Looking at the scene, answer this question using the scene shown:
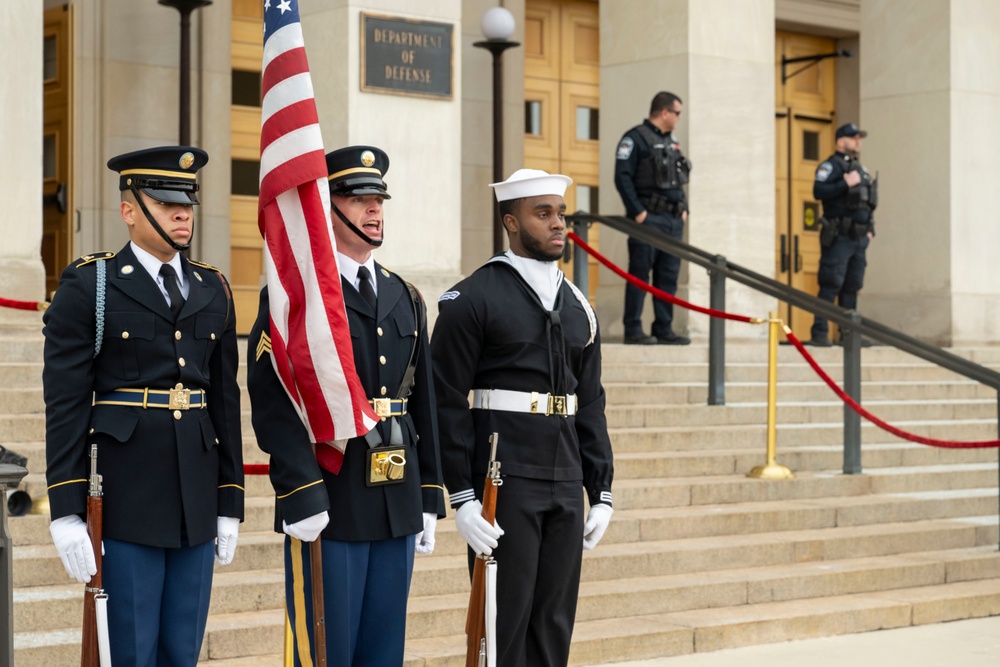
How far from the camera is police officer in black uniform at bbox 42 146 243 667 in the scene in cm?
430

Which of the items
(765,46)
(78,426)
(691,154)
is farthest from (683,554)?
(765,46)

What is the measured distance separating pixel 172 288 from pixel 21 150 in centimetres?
502

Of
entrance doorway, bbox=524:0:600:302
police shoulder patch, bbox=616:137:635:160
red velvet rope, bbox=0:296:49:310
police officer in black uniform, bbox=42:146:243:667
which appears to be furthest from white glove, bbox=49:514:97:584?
entrance doorway, bbox=524:0:600:302

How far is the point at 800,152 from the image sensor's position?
17.3 metres

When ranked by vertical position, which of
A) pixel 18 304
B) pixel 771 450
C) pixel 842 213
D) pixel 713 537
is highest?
pixel 842 213

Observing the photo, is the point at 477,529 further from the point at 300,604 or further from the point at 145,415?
the point at 145,415

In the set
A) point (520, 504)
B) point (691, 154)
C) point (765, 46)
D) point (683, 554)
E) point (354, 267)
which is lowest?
point (683, 554)

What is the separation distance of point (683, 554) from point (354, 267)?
3868 millimetres

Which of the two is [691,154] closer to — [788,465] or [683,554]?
[788,465]

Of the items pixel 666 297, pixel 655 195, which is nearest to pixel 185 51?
pixel 655 195

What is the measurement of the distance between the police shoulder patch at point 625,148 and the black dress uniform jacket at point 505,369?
21.9ft

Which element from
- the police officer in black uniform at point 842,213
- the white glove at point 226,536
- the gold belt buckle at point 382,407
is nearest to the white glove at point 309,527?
the white glove at point 226,536

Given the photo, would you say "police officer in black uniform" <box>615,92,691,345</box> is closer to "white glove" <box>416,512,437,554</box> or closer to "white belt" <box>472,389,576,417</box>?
"white belt" <box>472,389,576,417</box>

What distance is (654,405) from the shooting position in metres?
10.1
